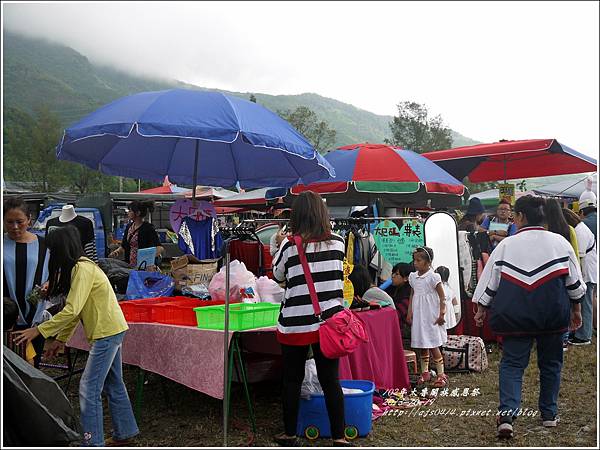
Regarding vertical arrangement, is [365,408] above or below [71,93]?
below

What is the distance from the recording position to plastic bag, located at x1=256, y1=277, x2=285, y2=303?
490 cm

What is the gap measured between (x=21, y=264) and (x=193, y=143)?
306cm

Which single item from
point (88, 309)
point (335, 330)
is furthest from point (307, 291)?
point (88, 309)

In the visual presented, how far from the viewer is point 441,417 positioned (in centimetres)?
473

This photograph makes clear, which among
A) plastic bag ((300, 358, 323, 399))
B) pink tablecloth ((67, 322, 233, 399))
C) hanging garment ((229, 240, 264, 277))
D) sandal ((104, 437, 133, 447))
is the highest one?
hanging garment ((229, 240, 264, 277))

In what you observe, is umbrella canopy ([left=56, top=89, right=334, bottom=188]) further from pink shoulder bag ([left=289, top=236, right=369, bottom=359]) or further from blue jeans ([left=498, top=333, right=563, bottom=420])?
blue jeans ([left=498, top=333, right=563, bottom=420])

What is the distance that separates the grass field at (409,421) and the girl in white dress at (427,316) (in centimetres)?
28

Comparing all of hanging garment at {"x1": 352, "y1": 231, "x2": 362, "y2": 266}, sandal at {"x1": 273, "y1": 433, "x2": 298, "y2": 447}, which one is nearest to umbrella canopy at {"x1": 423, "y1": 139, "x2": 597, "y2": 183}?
hanging garment at {"x1": 352, "y1": 231, "x2": 362, "y2": 266}

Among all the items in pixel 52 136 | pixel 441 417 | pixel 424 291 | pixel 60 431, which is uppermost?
pixel 52 136

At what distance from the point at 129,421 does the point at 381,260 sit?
144 inches

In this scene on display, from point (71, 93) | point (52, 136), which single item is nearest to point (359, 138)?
point (71, 93)

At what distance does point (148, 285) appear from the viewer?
5.40m

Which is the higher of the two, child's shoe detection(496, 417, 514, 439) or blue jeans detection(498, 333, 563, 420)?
blue jeans detection(498, 333, 563, 420)

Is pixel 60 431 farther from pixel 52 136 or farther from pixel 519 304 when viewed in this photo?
pixel 52 136
